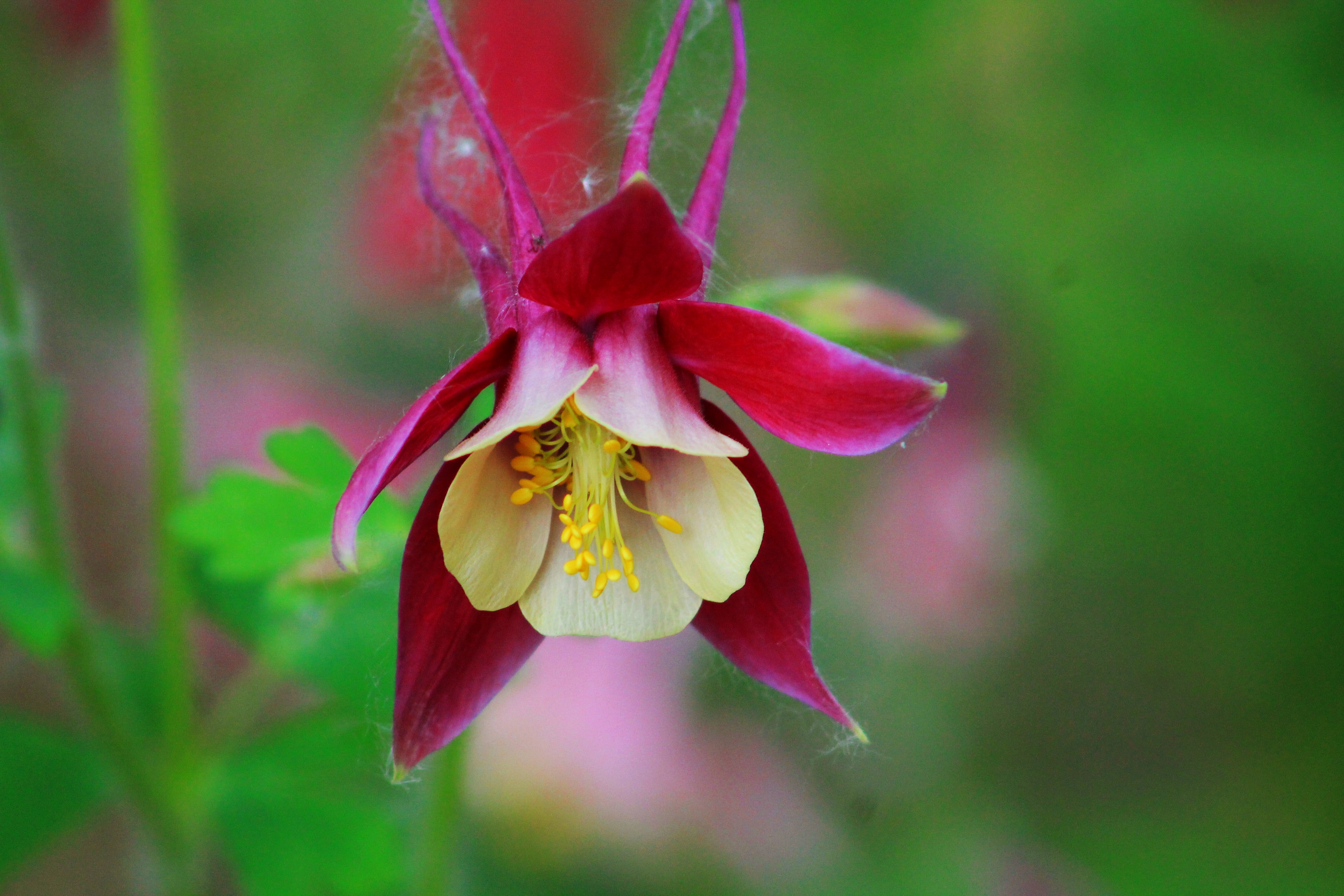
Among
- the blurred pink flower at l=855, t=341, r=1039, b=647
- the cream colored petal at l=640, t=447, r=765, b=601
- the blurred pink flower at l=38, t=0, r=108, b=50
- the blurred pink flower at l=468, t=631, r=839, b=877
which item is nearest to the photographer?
the cream colored petal at l=640, t=447, r=765, b=601

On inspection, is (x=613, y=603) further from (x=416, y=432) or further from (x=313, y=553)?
(x=313, y=553)

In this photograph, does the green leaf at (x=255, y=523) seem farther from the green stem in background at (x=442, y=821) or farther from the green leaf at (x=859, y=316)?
the green leaf at (x=859, y=316)

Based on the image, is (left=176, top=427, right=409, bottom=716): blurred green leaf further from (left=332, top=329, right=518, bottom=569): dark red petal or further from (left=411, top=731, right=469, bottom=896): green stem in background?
(left=332, top=329, right=518, bottom=569): dark red petal

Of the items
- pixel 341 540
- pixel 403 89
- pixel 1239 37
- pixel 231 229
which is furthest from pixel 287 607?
pixel 1239 37

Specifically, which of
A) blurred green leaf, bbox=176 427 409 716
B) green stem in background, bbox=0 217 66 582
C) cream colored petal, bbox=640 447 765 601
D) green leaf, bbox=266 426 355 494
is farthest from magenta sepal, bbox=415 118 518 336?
green stem in background, bbox=0 217 66 582

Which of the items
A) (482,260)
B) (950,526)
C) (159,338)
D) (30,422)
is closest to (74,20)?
(159,338)

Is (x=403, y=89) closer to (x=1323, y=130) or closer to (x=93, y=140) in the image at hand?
(x=93, y=140)

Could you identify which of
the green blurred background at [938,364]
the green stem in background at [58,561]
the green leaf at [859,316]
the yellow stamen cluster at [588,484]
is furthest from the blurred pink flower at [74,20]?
the yellow stamen cluster at [588,484]
